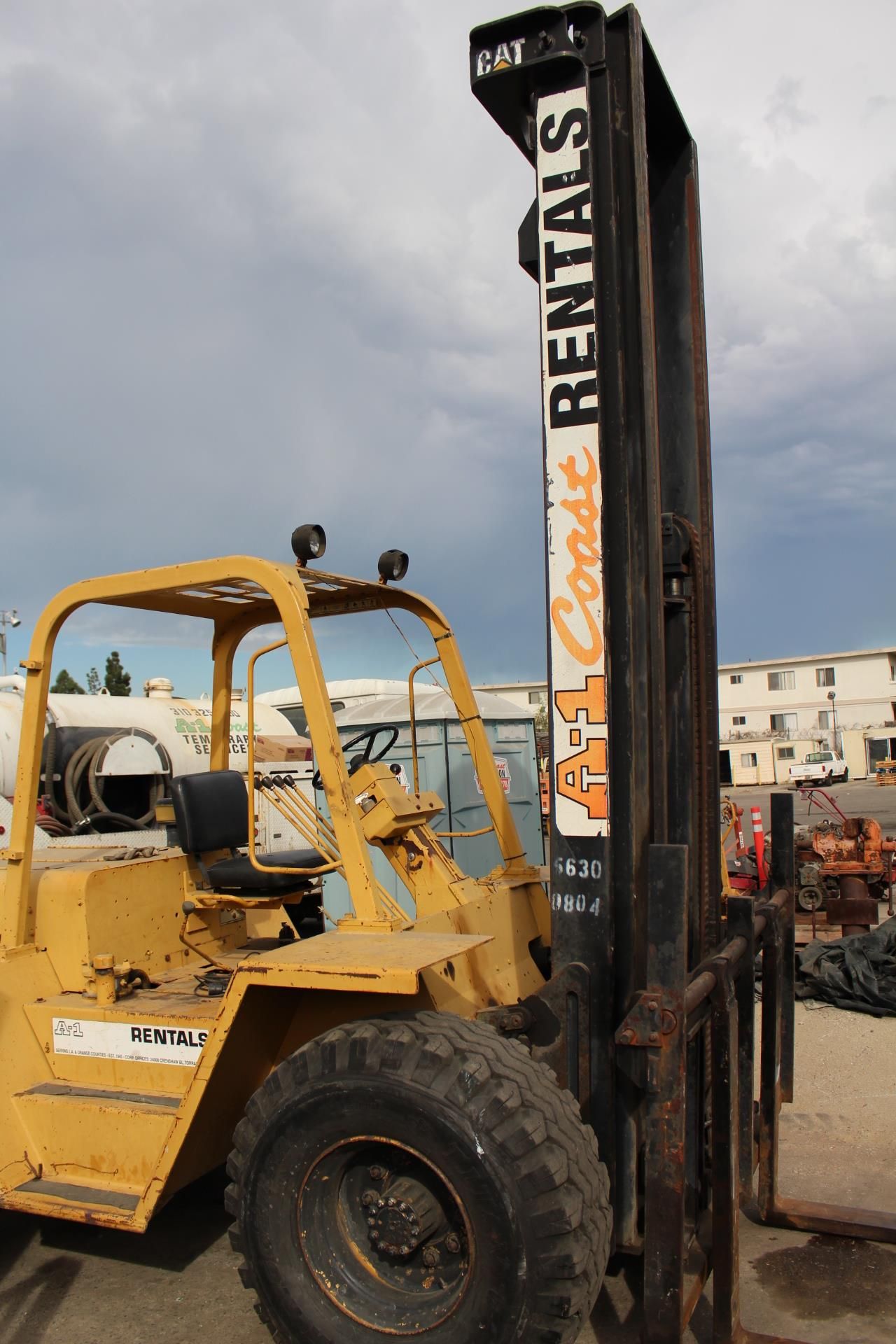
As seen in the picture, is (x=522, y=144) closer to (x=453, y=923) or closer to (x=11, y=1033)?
(x=453, y=923)

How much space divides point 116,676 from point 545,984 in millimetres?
51909

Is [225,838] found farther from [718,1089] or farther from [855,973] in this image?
[855,973]

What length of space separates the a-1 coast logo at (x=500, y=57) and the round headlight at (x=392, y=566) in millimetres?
1926

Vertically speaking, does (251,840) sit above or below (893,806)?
above

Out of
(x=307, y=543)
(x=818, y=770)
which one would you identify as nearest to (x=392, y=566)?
(x=307, y=543)

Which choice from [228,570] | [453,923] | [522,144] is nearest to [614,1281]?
[453,923]

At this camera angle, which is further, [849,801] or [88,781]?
[849,801]

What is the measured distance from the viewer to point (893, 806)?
101 feet

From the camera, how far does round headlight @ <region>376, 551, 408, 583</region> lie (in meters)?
4.56

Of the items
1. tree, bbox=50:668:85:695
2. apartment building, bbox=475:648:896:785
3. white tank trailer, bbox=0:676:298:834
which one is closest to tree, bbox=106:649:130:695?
tree, bbox=50:668:85:695

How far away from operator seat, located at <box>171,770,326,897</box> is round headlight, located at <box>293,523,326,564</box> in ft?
4.38

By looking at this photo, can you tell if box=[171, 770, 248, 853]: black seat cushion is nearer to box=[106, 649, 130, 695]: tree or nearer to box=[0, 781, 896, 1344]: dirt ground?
box=[0, 781, 896, 1344]: dirt ground

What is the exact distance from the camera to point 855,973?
25.5ft

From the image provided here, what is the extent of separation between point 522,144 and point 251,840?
279 centimetres
